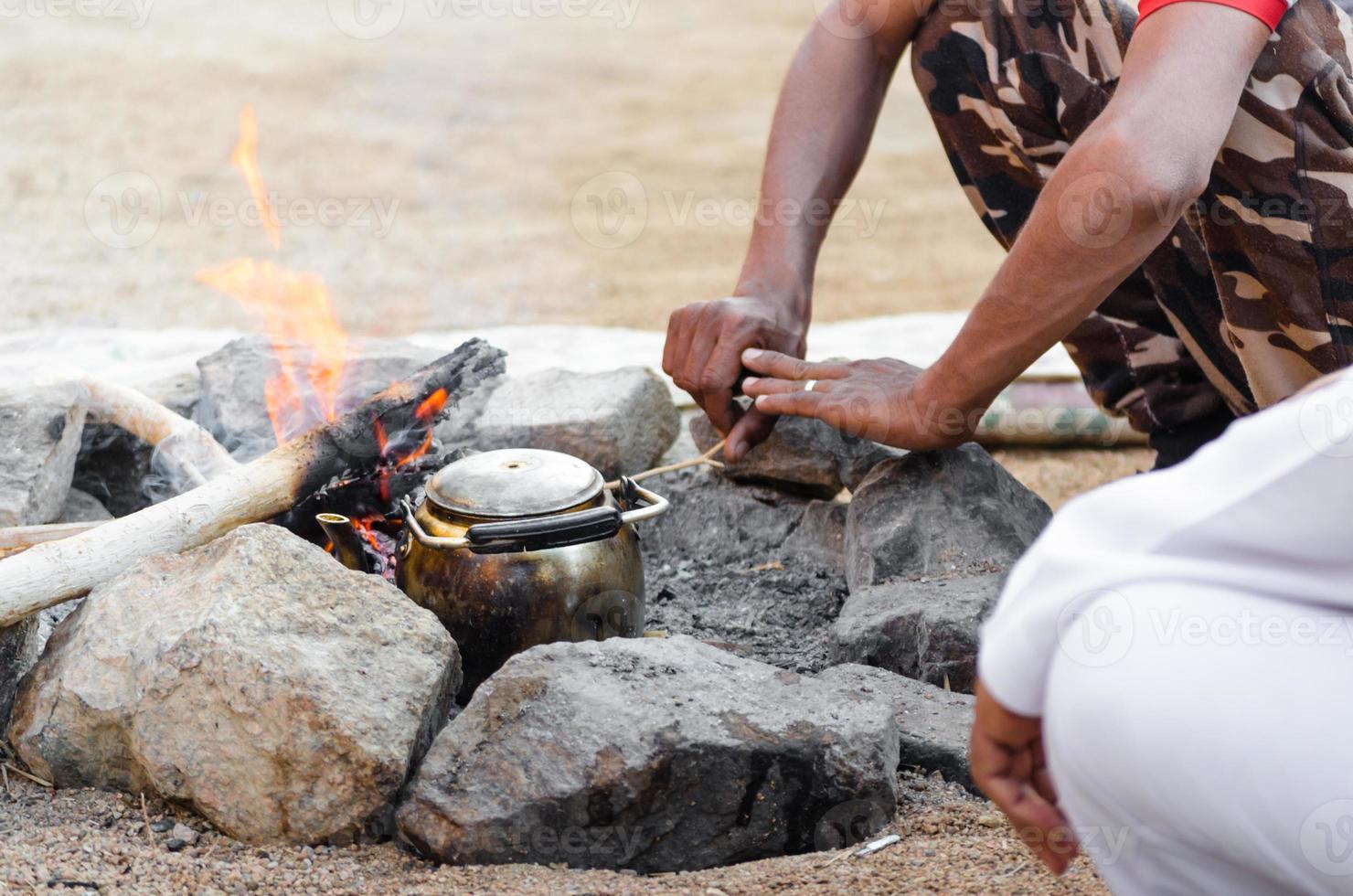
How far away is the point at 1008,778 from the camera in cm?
148

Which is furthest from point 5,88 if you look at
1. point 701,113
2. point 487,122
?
→ point 701,113

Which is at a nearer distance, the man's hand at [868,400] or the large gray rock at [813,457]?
the man's hand at [868,400]

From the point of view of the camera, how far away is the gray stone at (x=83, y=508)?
3.18 m

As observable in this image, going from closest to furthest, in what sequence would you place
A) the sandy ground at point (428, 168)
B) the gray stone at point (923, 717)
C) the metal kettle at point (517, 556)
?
1. the gray stone at point (923, 717)
2. the metal kettle at point (517, 556)
3. the sandy ground at point (428, 168)

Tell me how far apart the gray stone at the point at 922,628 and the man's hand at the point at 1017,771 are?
3.24ft

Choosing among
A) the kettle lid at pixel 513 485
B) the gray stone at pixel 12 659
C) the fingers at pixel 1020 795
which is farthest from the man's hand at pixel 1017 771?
the gray stone at pixel 12 659

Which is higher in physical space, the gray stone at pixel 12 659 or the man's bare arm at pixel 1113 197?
the man's bare arm at pixel 1113 197

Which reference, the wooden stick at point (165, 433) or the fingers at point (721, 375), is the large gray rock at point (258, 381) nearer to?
the wooden stick at point (165, 433)

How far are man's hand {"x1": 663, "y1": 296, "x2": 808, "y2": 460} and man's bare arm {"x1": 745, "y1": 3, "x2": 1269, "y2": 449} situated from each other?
1.38ft

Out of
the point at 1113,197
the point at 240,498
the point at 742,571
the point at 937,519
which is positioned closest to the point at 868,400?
the point at 937,519

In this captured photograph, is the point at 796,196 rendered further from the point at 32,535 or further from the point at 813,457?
the point at 32,535

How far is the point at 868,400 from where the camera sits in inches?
110

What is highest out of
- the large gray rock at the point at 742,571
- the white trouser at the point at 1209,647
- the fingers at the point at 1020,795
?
the white trouser at the point at 1209,647

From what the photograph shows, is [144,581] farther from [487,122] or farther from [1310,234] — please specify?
[487,122]
